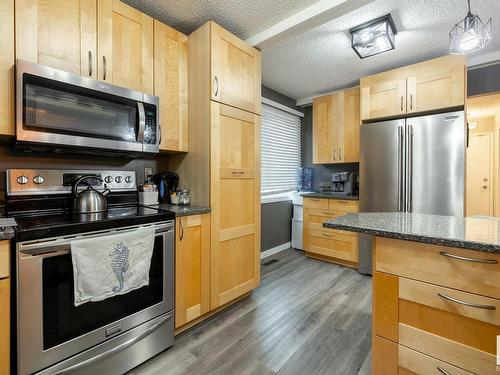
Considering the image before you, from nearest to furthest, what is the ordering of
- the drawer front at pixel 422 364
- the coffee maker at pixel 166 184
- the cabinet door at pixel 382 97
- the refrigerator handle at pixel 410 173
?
the drawer front at pixel 422 364 < the coffee maker at pixel 166 184 < the refrigerator handle at pixel 410 173 < the cabinet door at pixel 382 97

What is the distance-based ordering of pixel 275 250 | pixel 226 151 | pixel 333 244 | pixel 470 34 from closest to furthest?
pixel 470 34, pixel 226 151, pixel 333 244, pixel 275 250

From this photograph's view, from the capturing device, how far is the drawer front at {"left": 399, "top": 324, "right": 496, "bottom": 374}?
3.13ft

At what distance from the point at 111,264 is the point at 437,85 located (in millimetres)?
3264

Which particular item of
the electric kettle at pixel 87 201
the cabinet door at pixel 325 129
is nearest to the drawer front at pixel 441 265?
the electric kettle at pixel 87 201

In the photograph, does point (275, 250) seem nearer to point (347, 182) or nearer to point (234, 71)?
point (347, 182)

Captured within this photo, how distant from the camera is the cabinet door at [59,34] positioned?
53.6 inches

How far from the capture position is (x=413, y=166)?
2.63 metres

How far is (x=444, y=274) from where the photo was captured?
1.02 m

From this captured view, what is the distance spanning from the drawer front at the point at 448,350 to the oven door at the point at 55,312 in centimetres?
146

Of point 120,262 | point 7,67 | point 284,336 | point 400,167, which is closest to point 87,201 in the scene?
point 120,262

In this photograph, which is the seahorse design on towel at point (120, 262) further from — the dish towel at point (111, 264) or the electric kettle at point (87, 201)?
the electric kettle at point (87, 201)

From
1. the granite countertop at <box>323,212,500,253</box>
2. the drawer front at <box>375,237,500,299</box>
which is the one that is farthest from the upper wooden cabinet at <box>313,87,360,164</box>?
the drawer front at <box>375,237,500,299</box>

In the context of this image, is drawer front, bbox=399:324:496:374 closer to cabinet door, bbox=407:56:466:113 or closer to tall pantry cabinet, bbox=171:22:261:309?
tall pantry cabinet, bbox=171:22:261:309

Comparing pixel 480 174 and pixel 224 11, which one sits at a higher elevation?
pixel 224 11
